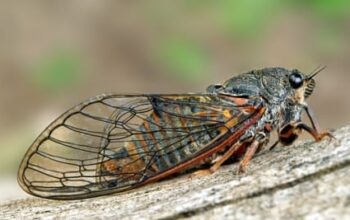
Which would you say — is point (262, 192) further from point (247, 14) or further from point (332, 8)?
point (332, 8)

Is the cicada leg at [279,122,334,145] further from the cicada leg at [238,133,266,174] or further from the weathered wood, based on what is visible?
the weathered wood

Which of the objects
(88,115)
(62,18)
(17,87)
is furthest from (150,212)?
(62,18)

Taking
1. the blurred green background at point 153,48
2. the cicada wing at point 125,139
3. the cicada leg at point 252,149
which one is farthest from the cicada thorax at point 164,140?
the blurred green background at point 153,48

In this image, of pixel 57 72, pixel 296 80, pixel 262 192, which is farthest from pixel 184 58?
pixel 262 192

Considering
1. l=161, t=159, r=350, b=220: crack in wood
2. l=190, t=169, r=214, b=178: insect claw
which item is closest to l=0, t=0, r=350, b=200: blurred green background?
l=190, t=169, r=214, b=178: insect claw

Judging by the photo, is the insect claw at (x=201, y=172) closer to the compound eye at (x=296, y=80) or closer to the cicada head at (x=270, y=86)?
the cicada head at (x=270, y=86)

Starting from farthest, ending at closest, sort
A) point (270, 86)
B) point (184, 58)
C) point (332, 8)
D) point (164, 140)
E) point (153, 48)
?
point (153, 48) → point (332, 8) → point (184, 58) → point (270, 86) → point (164, 140)

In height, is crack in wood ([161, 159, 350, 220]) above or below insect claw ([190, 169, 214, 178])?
below
